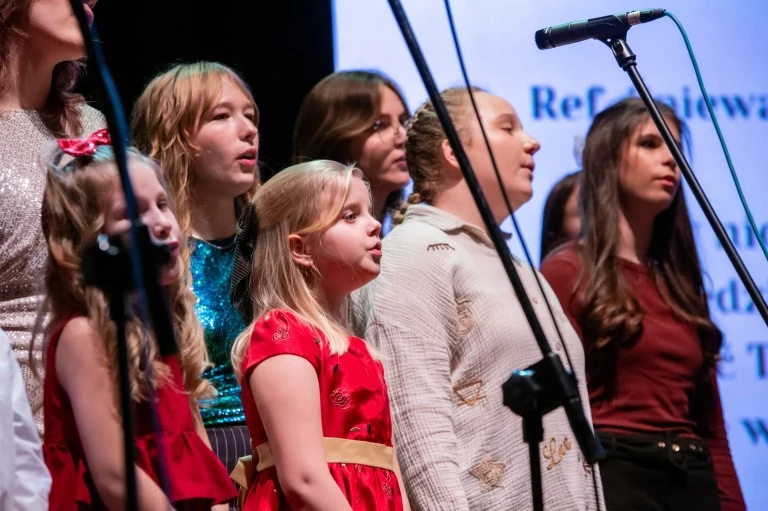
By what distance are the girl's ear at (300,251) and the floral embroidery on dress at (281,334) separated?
178mm

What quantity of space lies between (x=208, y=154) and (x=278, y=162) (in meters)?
0.92

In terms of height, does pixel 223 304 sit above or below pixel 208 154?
below

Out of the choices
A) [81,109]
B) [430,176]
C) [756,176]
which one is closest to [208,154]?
[81,109]

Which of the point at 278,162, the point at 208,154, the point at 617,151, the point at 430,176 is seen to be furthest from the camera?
the point at 278,162

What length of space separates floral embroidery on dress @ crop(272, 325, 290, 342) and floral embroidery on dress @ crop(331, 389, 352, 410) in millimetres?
121

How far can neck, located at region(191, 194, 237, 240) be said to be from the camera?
7.57 feet

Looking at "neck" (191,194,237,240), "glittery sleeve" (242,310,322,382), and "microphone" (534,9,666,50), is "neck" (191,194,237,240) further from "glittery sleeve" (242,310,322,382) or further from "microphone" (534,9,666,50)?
"microphone" (534,9,666,50)

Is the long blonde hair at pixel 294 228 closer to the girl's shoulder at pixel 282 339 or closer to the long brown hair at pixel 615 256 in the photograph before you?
the girl's shoulder at pixel 282 339

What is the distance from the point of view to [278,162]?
10.6ft

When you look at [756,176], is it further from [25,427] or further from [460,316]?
[25,427]

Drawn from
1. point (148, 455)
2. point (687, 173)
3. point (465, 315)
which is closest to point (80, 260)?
point (148, 455)

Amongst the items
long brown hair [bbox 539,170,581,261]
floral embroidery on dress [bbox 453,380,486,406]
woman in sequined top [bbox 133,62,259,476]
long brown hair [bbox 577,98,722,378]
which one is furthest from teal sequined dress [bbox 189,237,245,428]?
long brown hair [bbox 539,170,581,261]

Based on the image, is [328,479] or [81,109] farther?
[81,109]

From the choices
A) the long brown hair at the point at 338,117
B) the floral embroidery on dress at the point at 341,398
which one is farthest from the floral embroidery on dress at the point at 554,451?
the long brown hair at the point at 338,117
